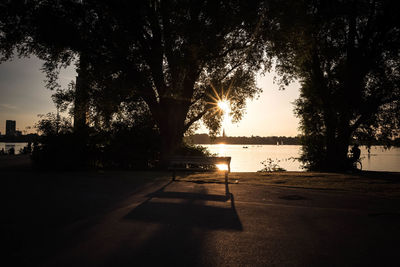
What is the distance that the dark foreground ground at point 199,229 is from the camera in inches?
142

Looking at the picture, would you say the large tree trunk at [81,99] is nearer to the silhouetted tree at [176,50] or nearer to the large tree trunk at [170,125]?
the silhouetted tree at [176,50]

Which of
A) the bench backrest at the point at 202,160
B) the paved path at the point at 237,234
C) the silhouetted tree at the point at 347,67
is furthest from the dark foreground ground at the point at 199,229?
the silhouetted tree at the point at 347,67

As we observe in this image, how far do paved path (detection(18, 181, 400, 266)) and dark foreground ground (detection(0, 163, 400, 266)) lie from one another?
0.05 feet

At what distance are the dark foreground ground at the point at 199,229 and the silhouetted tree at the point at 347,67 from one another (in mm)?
9833

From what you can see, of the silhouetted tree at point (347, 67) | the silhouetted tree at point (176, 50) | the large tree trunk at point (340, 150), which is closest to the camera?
the silhouetted tree at point (176, 50)

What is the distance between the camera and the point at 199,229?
4.75m

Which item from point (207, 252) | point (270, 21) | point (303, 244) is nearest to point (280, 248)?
point (303, 244)

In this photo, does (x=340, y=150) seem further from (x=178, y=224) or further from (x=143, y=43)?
(x=178, y=224)

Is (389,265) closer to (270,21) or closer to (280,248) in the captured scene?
(280,248)

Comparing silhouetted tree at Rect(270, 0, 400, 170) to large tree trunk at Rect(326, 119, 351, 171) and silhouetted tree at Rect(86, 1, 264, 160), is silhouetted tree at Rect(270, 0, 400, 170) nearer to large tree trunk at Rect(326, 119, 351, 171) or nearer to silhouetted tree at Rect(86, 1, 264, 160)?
large tree trunk at Rect(326, 119, 351, 171)

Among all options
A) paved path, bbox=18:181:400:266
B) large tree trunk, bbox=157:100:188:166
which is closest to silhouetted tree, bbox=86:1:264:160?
large tree trunk, bbox=157:100:188:166

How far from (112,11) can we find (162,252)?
12512mm

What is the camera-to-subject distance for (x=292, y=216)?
18.3 feet

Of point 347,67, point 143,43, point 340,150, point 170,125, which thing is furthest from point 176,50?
point 340,150
